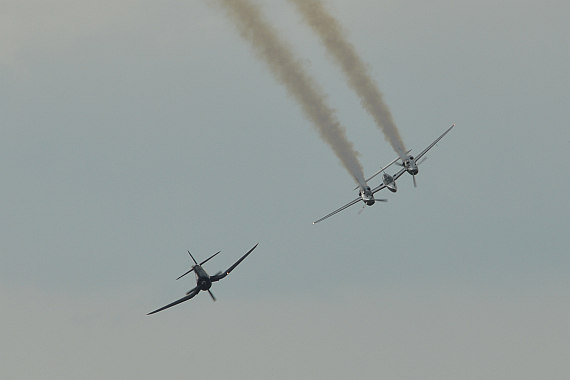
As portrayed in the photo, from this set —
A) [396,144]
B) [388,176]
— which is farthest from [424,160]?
[396,144]

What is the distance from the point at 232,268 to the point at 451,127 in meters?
21.8

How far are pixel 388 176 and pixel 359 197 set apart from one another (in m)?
3.43

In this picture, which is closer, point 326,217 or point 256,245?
point 256,245

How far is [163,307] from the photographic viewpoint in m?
114

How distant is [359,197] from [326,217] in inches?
206

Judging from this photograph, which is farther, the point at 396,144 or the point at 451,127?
the point at 451,127

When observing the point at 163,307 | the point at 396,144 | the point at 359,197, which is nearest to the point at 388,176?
the point at 359,197

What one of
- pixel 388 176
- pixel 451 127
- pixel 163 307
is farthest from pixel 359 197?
pixel 163 307

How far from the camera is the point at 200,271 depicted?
4432 inches

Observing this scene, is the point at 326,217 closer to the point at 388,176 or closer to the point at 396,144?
the point at 388,176

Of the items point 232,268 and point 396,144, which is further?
point 232,268

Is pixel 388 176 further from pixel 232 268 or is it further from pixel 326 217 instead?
pixel 232 268

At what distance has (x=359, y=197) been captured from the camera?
367 feet

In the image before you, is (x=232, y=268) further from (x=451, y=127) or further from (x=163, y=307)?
(x=451, y=127)
